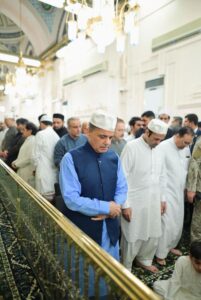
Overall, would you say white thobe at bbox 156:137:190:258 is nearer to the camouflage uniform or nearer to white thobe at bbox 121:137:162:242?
the camouflage uniform

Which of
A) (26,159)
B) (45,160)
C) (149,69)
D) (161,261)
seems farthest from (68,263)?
(149,69)

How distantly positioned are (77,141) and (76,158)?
1.72 meters

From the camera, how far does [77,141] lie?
3.40 meters

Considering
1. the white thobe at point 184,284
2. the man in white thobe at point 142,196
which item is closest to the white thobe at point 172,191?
the man in white thobe at point 142,196

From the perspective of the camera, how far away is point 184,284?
207cm

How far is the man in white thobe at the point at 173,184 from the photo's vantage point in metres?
2.83

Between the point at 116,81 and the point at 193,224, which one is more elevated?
the point at 116,81

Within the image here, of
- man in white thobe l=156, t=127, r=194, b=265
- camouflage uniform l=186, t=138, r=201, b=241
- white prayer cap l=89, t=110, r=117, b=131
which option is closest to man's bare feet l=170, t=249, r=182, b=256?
man in white thobe l=156, t=127, r=194, b=265

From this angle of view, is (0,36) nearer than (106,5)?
No

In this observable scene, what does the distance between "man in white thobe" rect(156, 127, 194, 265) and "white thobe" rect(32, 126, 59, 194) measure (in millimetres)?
1555

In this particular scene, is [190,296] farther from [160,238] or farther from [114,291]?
[114,291]

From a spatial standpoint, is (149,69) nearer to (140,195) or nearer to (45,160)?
(45,160)

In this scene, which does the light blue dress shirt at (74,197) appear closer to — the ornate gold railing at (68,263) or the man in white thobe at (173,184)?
the ornate gold railing at (68,263)

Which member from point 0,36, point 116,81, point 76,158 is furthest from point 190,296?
point 0,36
